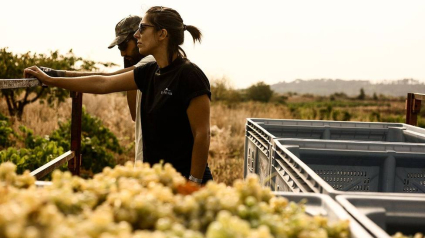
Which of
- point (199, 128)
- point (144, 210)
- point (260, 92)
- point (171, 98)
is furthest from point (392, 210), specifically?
point (260, 92)

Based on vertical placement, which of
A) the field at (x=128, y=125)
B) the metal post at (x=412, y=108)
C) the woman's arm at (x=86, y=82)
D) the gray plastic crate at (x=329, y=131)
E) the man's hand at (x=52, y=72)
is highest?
the man's hand at (x=52, y=72)

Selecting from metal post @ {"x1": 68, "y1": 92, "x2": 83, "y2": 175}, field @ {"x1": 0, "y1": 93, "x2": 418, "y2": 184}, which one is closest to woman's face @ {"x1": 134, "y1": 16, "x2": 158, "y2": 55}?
metal post @ {"x1": 68, "y1": 92, "x2": 83, "y2": 175}

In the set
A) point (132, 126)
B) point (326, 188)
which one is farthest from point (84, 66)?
point (326, 188)

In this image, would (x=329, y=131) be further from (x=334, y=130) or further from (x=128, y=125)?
(x=128, y=125)

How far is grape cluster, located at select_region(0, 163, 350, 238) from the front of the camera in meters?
0.99

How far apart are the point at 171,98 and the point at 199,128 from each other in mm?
206

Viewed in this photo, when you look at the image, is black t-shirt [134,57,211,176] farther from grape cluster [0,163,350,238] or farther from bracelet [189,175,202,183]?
grape cluster [0,163,350,238]

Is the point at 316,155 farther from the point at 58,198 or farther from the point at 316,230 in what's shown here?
the point at 58,198

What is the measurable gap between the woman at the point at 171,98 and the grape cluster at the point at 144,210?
1.25 metres

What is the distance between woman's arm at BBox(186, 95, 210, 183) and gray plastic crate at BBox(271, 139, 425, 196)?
461 millimetres

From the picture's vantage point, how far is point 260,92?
31.2 m

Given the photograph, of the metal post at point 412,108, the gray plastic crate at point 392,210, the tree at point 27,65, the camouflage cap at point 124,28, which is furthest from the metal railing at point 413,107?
the tree at point 27,65

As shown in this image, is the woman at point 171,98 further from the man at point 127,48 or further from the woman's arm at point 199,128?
the man at point 127,48

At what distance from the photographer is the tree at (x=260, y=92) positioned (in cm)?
3095
